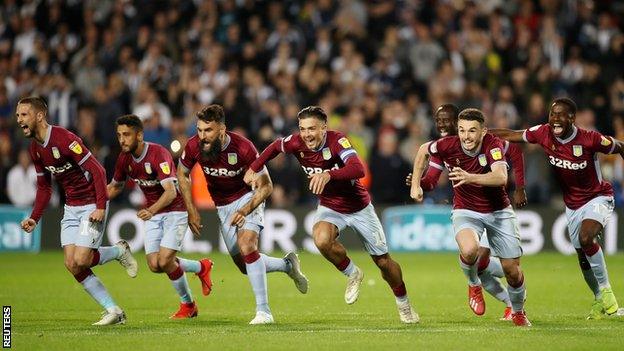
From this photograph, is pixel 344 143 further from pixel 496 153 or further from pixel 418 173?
pixel 496 153

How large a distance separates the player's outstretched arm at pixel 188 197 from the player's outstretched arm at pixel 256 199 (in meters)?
0.38

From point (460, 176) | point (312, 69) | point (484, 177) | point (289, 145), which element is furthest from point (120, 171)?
point (312, 69)

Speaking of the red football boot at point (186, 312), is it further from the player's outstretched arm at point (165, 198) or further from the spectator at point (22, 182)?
the spectator at point (22, 182)

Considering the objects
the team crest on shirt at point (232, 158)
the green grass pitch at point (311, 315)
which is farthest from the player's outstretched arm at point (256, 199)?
the green grass pitch at point (311, 315)

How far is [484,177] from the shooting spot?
37.8 ft

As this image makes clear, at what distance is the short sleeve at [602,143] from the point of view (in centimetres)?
1264

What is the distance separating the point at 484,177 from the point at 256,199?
2.34 metres

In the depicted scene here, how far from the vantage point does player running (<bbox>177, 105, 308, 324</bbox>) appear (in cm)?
1219

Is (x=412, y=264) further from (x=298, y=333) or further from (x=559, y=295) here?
(x=298, y=333)

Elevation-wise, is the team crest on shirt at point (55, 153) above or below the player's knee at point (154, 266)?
above

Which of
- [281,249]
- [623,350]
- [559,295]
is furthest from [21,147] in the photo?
[623,350]

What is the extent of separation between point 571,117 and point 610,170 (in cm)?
1026

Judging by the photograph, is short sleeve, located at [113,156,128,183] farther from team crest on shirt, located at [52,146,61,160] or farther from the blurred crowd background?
the blurred crowd background

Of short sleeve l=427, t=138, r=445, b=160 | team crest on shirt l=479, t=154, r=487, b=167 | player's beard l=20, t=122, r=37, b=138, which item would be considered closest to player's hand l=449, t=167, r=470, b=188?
team crest on shirt l=479, t=154, r=487, b=167
